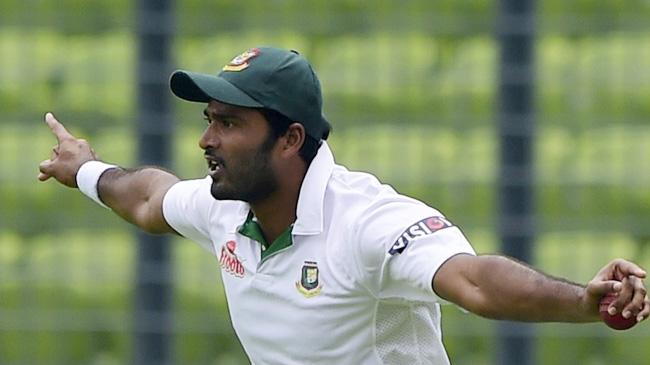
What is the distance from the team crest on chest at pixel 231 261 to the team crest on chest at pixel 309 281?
23 cm

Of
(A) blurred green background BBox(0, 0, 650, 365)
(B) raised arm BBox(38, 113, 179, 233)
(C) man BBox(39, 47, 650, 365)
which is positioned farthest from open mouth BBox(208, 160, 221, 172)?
(A) blurred green background BBox(0, 0, 650, 365)

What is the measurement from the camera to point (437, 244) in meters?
4.12

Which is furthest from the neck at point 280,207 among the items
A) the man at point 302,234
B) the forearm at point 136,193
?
the forearm at point 136,193

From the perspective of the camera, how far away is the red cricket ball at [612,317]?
11.9 ft

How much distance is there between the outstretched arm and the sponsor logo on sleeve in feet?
0.43

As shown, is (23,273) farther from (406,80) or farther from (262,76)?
(262,76)

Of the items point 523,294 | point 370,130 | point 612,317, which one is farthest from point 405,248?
point 370,130

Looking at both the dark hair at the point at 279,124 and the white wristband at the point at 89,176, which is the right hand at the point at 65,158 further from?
the dark hair at the point at 279,124

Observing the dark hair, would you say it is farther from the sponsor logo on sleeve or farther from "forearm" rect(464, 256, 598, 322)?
"forearm" rect(464, 256, 598, 322)

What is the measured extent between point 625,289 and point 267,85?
1.18 metres

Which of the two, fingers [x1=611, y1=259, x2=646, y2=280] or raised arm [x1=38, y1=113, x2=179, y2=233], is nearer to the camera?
fingers [x1=611, y1=259, x2=646, y2=280]

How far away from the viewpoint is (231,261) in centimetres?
473

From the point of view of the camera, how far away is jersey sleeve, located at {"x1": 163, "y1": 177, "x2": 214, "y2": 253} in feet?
16.3

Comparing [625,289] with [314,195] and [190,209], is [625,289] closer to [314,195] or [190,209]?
[314,195]
